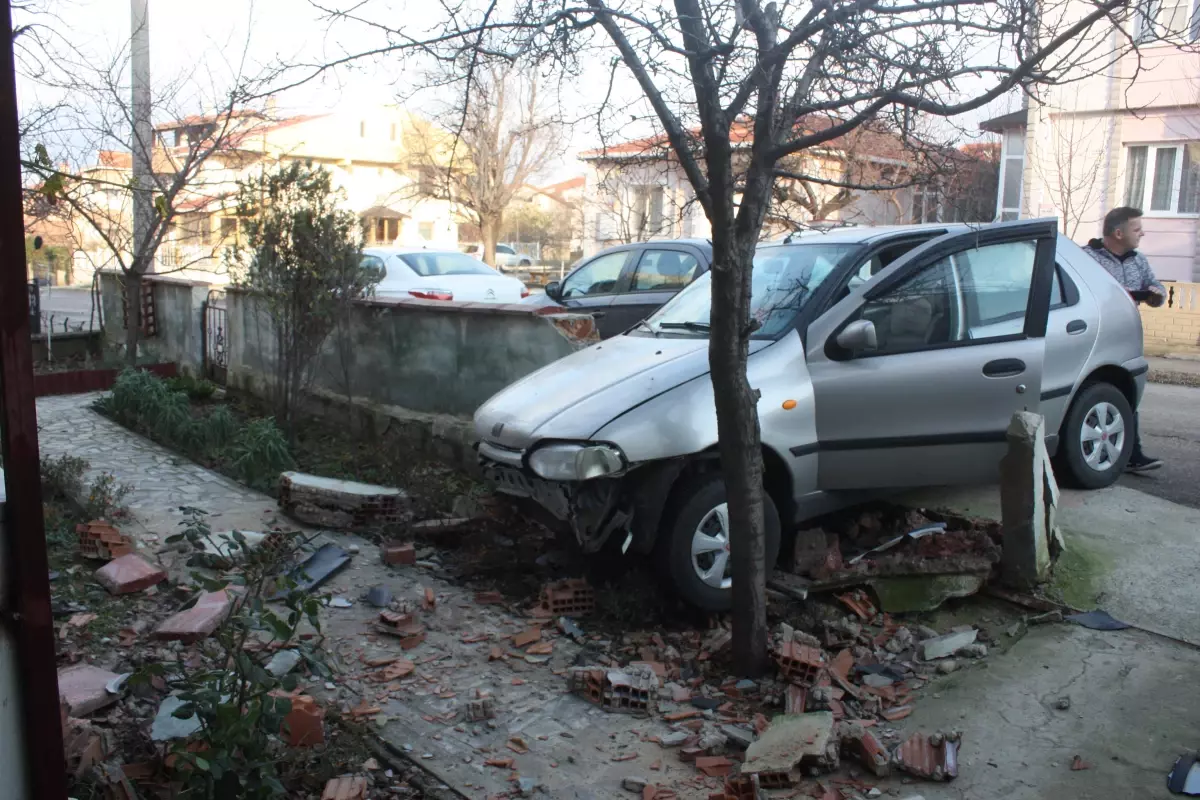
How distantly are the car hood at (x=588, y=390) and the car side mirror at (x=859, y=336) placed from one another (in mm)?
425

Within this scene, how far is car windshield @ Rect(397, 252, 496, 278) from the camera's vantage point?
15125mm

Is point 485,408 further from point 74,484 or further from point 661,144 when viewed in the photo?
point 74,484

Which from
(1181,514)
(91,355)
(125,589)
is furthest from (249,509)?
(91,355)

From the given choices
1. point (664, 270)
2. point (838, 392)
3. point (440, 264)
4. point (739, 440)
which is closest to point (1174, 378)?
point (664, 270)

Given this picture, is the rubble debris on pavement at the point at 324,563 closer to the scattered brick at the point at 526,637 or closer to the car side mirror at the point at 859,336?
the scattered brick at the point at 526,637

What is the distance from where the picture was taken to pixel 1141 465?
7.29 meters

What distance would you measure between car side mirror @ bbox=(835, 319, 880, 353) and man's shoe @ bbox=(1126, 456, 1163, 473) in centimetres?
305

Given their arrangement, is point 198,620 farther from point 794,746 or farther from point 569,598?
point 794,746

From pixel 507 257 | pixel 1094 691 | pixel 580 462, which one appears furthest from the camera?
pixel 507 257

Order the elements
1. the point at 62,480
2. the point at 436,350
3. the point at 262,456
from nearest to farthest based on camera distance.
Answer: the point at 62,480 < the point at 262,456 < the point at 436,350

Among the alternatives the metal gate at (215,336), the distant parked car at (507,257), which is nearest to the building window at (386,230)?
the distant parked car at (507,257)

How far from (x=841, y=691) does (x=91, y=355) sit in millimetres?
12913

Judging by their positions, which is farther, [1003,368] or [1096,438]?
[1096,438]

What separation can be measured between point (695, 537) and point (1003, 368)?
2.15 metres
